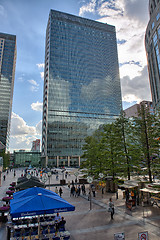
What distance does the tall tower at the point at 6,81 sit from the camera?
140 meters

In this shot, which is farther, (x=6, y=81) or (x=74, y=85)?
(x=6, y=81)

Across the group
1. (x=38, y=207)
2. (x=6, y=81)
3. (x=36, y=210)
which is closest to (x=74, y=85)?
(x=6, y=81)

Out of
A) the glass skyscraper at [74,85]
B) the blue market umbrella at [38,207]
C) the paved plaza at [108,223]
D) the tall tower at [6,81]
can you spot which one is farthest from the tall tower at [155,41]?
the tall tower at [6,81]

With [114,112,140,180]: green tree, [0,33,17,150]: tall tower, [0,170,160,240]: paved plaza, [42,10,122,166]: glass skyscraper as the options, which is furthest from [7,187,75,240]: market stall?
[0,33,17,150]: tall tower

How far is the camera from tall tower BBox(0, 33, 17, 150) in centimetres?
13950

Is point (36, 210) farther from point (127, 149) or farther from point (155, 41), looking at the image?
point (155, 41)

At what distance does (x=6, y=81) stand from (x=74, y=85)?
67.9 m

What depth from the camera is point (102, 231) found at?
445 inches

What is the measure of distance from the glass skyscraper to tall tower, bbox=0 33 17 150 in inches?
1689

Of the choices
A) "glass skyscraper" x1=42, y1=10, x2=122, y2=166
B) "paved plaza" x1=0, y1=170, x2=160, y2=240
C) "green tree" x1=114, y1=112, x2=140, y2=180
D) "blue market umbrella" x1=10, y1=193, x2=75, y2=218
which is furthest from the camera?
"glass skyscraper" x1=42, y1=10, x2=122, y2=166

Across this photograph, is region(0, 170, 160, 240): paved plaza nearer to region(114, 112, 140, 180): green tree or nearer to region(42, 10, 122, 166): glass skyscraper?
region(114, 112, 140, 180): green tree

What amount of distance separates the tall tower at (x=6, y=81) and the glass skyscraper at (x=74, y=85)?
1689 inches

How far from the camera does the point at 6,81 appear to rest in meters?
146

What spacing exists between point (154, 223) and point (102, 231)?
4562 millimetres
